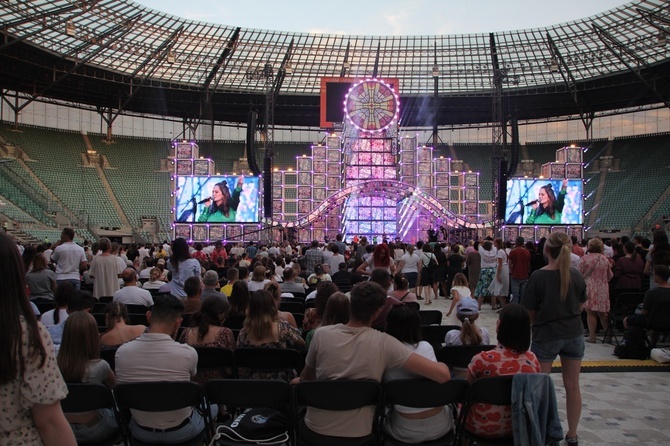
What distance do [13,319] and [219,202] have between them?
92.7 ft

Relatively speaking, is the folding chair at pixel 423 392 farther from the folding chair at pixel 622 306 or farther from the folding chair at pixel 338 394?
the folding chair at pixel 622 306

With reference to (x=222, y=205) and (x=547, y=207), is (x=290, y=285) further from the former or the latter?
(x=547, y=207)

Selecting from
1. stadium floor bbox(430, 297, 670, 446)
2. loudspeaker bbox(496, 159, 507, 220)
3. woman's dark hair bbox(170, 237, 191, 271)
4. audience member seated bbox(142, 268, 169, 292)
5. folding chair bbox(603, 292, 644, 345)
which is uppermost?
loudspeaker bbox(496, 159, 507, 220)

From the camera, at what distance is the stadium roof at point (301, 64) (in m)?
32.4

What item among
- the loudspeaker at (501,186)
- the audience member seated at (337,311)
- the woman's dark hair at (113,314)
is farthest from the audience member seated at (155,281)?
the loudspeaker at (501,186)

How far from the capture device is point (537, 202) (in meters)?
32.3

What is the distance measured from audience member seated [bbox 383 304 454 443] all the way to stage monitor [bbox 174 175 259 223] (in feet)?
85.2

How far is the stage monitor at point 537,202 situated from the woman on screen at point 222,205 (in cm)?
1472

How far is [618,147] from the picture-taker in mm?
45406

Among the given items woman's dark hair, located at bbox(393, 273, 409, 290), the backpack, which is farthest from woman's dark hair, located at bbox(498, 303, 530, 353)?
the backpack

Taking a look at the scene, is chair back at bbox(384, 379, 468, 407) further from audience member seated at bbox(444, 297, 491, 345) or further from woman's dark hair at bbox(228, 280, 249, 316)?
woman's dark hair at bbox(228, 280, 249, 316)

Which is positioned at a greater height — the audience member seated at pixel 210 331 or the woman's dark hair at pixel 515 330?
the woman's dark hair at pixel 515 330

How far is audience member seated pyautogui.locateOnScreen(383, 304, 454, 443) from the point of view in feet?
13.4

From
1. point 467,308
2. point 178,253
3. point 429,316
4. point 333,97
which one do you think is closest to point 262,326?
point 467,308
